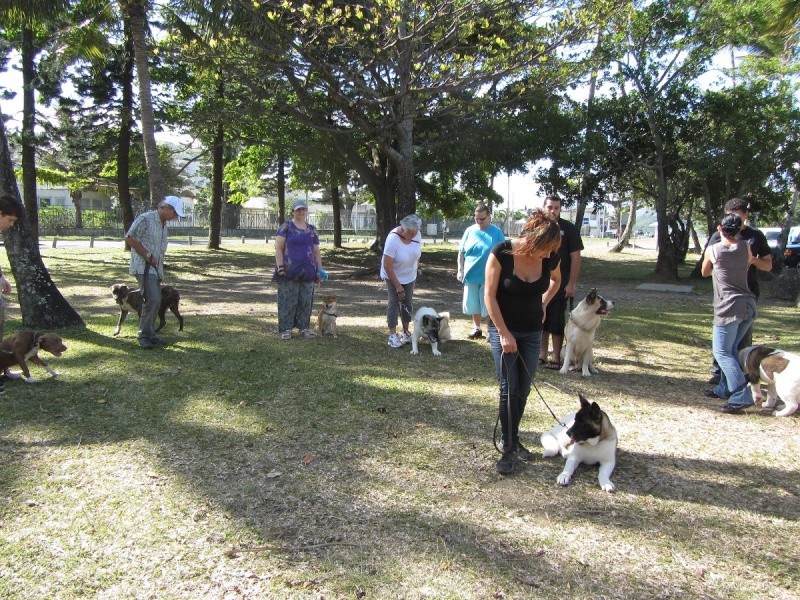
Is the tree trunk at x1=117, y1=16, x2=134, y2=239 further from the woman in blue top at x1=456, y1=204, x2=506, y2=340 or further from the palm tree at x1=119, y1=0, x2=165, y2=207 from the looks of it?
the woman in blue top at x1=456, y1=204, x2=506, y2=340

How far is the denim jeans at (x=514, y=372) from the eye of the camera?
4.10 meters

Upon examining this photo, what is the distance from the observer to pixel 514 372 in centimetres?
412

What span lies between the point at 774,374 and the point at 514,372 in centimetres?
300

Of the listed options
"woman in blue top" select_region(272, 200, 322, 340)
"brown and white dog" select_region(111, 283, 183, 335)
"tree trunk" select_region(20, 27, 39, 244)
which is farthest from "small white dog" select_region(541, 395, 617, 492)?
"tree trunk" select_region(20, 27, 39, 244)

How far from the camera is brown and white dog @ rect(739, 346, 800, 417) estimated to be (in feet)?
17.7

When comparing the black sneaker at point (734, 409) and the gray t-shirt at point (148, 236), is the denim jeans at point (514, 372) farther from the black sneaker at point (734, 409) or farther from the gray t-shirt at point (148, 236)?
the gray t-shirt at point (148, 236)

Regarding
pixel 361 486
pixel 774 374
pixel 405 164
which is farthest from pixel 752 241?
pixel 405 164

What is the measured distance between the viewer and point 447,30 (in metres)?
12.6

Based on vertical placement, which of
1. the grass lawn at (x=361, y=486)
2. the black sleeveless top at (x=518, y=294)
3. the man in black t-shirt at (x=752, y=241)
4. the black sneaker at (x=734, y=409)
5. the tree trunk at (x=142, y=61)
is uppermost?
the tree trunk at (x=142, y=61)

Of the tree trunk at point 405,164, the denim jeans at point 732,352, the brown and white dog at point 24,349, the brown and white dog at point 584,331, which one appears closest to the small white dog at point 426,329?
the brown and white dog at point 584,331

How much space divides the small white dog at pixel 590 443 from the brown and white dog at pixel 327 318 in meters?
4.80

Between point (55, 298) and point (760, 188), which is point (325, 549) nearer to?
point (55, 298)

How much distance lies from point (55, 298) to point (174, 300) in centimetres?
176

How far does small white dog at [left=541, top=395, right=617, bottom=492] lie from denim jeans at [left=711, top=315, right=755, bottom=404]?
7.16 feet
